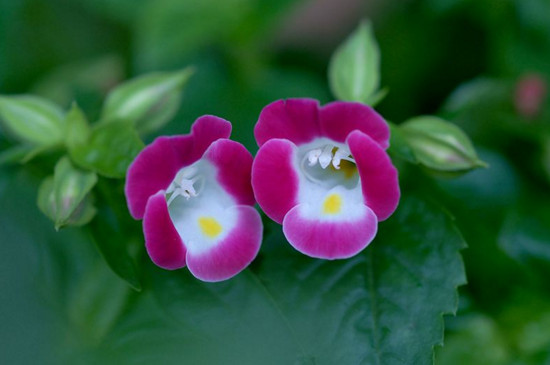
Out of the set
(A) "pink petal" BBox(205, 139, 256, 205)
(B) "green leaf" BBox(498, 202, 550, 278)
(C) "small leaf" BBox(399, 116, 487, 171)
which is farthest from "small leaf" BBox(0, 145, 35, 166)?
(B) "green leaf" BBox(498, 202, 550, 278)

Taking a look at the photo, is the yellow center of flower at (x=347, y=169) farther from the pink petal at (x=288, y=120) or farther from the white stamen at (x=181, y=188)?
the white stamen at (x=181, y=188)

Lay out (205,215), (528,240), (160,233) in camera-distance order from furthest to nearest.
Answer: (528,240) → (205,215) → (160,233)

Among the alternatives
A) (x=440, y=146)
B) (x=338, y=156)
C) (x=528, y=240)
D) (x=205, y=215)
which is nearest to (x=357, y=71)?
(x=440, y=146)

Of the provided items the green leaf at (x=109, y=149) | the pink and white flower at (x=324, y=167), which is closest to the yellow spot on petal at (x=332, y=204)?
the pink and white flower at (x=324, y=167)

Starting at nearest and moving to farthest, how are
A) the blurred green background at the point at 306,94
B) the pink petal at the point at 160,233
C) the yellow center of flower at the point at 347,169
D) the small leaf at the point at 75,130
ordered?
the pink petal at the point at 160,233, the yellow center of flower at the point at 347,169, the small leaf at the point at 75,130, the blurred green background at the point at 306,94

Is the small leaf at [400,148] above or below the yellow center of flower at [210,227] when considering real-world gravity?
above

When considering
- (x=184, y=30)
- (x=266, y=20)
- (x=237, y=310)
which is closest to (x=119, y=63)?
(x=184, y=30)

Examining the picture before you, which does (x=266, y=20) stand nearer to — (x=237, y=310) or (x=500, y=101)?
(x=500, y=101)

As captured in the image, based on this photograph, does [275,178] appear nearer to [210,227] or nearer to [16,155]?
[210,227]
